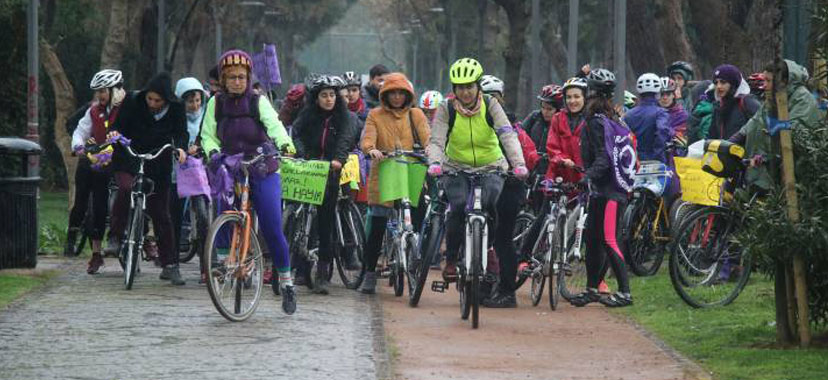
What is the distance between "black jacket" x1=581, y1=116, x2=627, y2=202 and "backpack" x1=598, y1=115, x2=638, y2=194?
0.11 ft

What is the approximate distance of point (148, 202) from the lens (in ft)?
49.2

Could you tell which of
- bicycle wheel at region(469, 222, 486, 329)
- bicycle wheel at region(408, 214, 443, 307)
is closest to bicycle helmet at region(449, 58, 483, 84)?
bicycle wheel at region(469, 222, 486, 329)

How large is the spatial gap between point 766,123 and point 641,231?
5.50m

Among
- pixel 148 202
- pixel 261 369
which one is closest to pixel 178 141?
pixel 148 202

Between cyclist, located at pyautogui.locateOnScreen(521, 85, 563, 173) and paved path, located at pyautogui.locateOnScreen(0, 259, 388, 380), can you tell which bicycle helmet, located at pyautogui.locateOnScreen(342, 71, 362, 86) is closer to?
cyclist, located at pyautogui.locateOnScreen(521, 85, 563, 173)

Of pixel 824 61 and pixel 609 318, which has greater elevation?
pixel 824 61

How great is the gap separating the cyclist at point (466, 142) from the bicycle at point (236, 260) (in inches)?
60.6

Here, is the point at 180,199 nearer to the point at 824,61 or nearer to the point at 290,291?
the point at 290,291

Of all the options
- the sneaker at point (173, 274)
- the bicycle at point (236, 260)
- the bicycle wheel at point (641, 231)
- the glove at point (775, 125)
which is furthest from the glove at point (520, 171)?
the bicycle wheel at point (641, 231)

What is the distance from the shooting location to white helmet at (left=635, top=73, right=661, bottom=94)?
56.4 ft

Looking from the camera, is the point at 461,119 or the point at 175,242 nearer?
the point at 461,119

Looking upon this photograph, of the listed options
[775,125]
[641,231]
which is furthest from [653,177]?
[775,125]

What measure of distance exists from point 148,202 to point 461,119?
297 centimetres

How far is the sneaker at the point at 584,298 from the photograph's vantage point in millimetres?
13852
